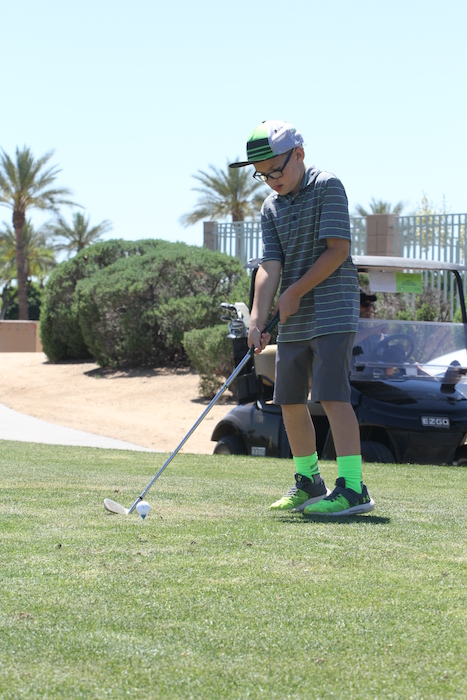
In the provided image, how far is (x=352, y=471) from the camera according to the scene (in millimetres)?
4285

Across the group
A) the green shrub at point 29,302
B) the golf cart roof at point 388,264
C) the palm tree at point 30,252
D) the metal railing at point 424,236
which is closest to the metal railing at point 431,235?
the metal railing at point 424,236

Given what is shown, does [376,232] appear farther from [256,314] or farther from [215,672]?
[215,672]

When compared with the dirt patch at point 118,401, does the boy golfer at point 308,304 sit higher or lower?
higher

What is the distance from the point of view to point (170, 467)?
6691 mm

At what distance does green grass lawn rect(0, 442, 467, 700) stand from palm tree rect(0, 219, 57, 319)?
1670 inches

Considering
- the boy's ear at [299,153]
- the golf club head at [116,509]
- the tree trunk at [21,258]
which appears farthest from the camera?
the tree trunk at [21,258]

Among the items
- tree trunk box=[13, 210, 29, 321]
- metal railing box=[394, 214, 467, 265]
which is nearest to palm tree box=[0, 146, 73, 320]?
tree trunk box=[13, 210, 29, 321]

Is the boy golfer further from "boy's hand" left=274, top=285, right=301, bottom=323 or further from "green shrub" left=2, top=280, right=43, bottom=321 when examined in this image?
"green shrub" left=2, top=280, right=43, bottom=321

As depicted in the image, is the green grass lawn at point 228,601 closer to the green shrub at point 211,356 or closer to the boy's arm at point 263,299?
the boy's arm at point 263,299

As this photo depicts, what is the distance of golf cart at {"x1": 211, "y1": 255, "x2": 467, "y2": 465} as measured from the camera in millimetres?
7191

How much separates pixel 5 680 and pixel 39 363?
1015 inches

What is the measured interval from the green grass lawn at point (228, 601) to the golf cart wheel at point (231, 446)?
3.39 metres

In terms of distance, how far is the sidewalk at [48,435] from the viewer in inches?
470

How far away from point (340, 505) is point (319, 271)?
3.34ft
